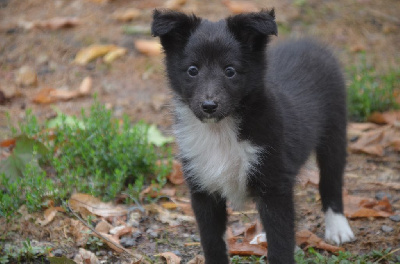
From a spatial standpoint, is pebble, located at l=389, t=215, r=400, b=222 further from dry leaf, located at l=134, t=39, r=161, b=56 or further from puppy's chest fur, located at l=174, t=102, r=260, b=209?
dry leaf, located at l=134, t=39, r=161, b=56

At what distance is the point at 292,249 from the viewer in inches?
162

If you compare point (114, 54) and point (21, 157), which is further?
point (114, 54)

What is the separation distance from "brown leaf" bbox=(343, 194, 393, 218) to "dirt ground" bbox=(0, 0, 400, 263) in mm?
69

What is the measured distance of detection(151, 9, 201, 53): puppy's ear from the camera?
3.99 metres


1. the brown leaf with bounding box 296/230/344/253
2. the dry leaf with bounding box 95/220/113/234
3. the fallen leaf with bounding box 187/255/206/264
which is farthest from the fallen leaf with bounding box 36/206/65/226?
the brown leaf with bounding box 296/230/344/253

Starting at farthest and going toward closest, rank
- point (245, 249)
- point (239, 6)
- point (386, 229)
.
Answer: point (239, 6)
point (386, 229)
point (245, 249)

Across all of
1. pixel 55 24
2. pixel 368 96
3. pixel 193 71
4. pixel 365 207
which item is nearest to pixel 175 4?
pixel 55 24

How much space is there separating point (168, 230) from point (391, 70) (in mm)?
4071

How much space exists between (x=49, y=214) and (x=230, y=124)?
5.99 feet

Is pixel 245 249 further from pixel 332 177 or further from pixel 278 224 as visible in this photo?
pixel 332 177

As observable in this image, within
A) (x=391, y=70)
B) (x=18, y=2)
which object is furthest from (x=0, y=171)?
(x=18, y=2)

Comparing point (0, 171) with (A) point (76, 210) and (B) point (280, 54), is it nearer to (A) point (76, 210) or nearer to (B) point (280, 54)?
(A) point (76, 210)

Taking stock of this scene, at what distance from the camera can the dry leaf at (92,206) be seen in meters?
5.13

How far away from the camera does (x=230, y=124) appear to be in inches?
161
